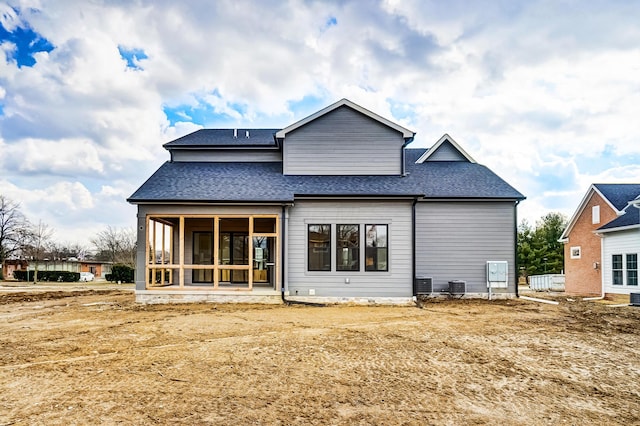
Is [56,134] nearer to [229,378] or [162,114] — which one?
[162,114]

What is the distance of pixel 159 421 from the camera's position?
4.41m

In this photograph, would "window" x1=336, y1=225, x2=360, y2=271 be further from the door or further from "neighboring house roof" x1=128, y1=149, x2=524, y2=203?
the door

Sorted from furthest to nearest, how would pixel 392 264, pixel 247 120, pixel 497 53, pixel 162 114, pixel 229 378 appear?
pixel 247 120 → pixel 162 114 → pixel 497 53 → pixel 392 264 → pixel 229 378

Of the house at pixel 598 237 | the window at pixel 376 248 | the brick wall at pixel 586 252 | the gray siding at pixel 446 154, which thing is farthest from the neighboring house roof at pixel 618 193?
the window at pixel 376 248

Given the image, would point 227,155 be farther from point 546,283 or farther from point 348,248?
point 546,283

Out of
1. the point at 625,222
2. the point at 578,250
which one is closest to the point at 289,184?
the point at 625,222

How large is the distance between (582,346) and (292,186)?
9458 mm

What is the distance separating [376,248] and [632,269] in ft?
35.9

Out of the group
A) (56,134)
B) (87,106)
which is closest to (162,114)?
(87,106)

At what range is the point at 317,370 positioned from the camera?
20.8 ft

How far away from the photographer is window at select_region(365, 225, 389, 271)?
46.4ft

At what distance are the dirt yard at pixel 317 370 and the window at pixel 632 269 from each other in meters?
7.16

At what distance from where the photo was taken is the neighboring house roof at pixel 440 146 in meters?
18.1

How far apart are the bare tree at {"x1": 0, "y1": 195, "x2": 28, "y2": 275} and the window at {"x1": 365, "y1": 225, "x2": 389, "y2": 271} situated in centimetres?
4667
